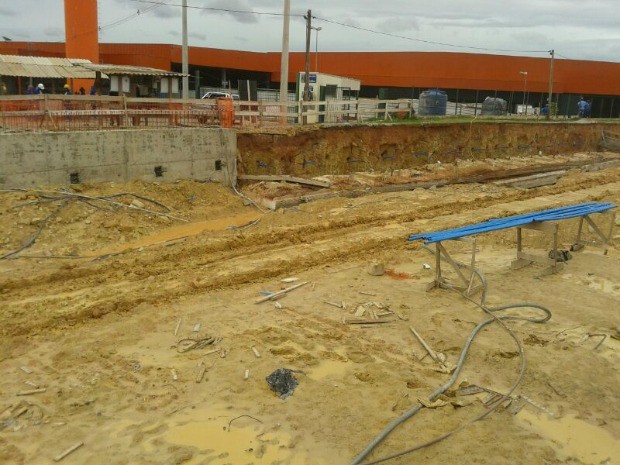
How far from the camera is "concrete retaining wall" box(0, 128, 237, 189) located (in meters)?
13.7

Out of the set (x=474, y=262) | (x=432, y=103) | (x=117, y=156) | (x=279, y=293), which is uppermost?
(x=432, y=103)

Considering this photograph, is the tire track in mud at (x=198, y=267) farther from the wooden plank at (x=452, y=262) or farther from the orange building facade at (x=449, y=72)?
the orange building facade at (x=449, y=72)

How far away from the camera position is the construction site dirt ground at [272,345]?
5.95m

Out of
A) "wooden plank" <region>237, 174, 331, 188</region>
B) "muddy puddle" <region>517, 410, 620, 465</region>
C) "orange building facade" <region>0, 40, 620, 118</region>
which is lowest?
"muddy puddle" <region>517, 410, 620, 465</region>

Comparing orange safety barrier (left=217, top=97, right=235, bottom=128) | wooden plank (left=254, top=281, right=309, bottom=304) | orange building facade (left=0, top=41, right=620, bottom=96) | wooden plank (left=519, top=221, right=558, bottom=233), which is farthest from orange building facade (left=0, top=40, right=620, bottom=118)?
wooden plank (left=254, top=281, right=309, bottom=304)

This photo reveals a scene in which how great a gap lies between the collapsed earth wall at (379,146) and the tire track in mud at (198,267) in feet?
15.3

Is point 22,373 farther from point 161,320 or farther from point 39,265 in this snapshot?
point 39,265

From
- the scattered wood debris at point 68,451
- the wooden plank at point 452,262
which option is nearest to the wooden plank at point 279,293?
the wooden plank at point 452,262

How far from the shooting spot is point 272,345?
26.3ft

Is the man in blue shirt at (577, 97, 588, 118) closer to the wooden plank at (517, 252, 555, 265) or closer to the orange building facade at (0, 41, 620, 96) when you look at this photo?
the orange building facade at (0, 41, 620, 96)

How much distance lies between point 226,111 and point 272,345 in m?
11.9

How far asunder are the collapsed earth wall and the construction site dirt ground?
5574mm

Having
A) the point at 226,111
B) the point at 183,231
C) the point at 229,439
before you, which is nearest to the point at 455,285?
the point at 229,439

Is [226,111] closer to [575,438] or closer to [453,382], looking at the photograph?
[453,382]
